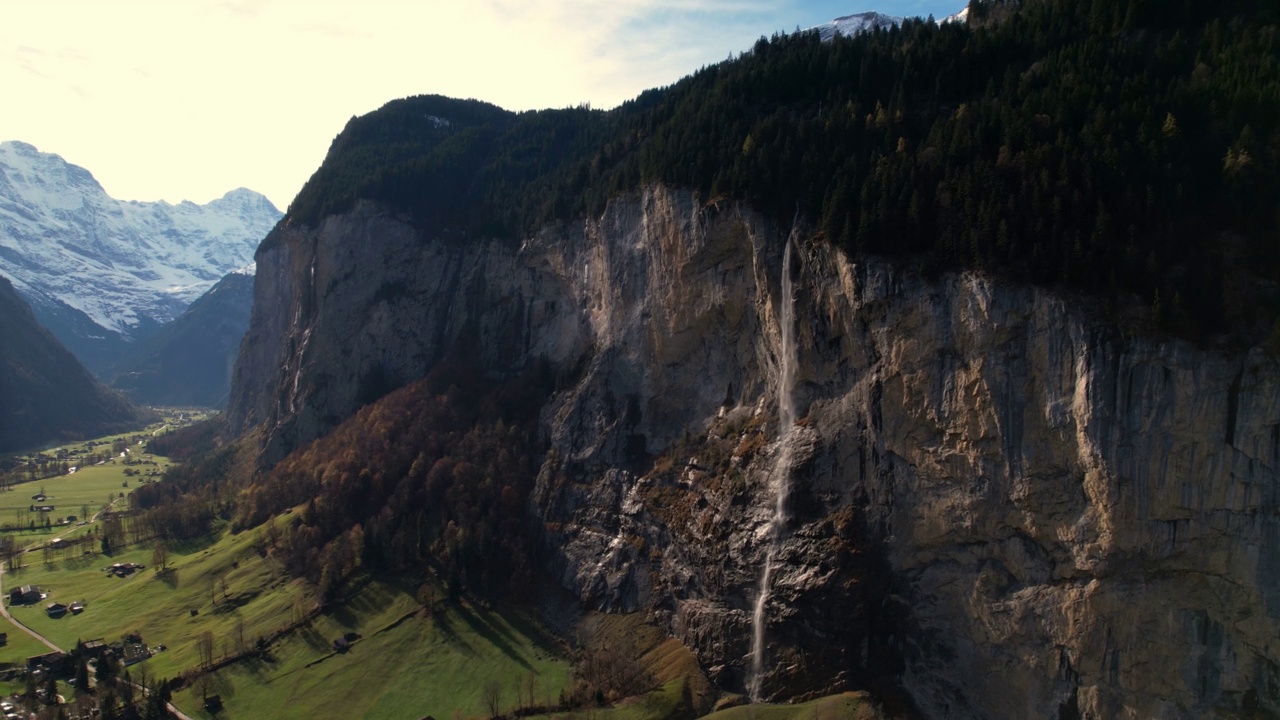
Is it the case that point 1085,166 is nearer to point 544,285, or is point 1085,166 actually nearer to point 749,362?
point 749,362

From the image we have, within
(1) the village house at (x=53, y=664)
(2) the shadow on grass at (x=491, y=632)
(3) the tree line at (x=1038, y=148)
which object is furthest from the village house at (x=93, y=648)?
(3) the tree line at (x=1038, y=148)

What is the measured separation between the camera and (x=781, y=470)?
250 ft

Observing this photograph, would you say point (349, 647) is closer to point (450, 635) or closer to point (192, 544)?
point (450, 635)

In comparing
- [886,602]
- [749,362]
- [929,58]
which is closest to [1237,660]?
[886,602]

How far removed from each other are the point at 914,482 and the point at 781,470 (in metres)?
12.6

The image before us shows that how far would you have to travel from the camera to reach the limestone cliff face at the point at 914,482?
53.9m

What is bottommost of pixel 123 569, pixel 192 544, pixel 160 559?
pixel 123 569

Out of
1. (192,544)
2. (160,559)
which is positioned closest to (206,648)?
(160,559)

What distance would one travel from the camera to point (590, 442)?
102 m

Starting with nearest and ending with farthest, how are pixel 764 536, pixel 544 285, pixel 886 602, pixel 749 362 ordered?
pixel 886 602
pixel 764 536
pixel 749 362
pixel 544 285

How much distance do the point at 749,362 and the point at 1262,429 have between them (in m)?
43.3

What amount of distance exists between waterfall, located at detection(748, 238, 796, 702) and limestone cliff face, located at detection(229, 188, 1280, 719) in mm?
870

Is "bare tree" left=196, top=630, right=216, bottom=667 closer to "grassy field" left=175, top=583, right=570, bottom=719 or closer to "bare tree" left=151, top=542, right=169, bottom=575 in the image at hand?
"grassy field" left=175, top=583, right=570, bottom=719

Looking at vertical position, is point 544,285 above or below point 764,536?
above
